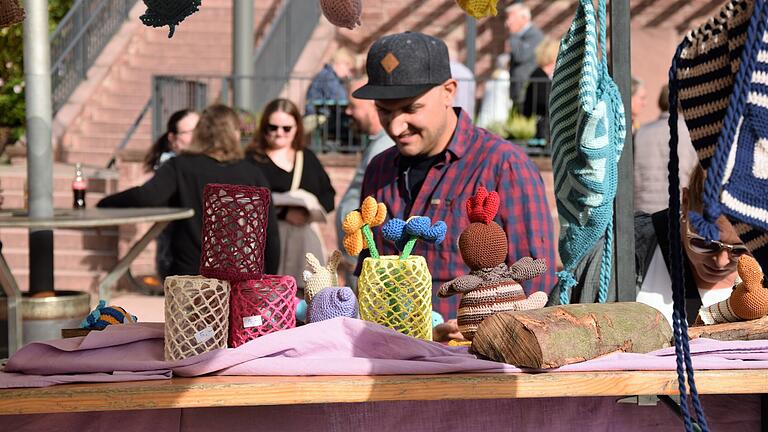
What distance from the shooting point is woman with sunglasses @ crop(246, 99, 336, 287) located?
6.92 m

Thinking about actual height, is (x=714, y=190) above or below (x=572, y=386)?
above

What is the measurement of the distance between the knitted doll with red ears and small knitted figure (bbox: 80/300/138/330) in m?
0.75

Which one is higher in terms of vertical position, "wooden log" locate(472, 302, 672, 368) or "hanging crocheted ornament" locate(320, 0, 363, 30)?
"hanging crocheted ornament" locate(320, 0, 363, 30)

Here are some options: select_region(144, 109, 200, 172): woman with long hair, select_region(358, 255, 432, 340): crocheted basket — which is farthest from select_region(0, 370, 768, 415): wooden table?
select_region(144, 109, 200, 172): woman with long hair

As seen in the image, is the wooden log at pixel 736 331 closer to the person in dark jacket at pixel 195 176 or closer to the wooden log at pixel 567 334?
the wooden log at pixel 567 334

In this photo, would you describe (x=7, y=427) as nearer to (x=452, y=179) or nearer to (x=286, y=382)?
(x=286, y=382)

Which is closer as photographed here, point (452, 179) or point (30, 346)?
point (30, 346)

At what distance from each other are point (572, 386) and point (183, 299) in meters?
0.78

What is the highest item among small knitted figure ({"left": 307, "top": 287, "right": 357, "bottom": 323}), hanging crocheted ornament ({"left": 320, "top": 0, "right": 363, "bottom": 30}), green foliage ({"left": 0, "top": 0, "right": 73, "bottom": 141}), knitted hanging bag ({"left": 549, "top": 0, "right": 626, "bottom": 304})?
green foliage ({"left": 0, "top": 0, "right": 73, "bottom": 141})

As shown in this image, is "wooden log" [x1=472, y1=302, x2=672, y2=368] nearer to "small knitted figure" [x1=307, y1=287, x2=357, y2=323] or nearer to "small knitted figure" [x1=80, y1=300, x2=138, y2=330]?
"small knitted figure" [x1=307, y1=287, x2=357, y2=323]

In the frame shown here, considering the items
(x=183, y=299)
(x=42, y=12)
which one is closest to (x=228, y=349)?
(x=183, y=299)

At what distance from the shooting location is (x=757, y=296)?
2699 mm

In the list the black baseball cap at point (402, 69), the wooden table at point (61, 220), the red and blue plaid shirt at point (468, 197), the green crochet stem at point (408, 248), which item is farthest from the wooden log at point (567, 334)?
the wooden table at point (61, 220)

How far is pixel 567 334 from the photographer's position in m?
2.33
